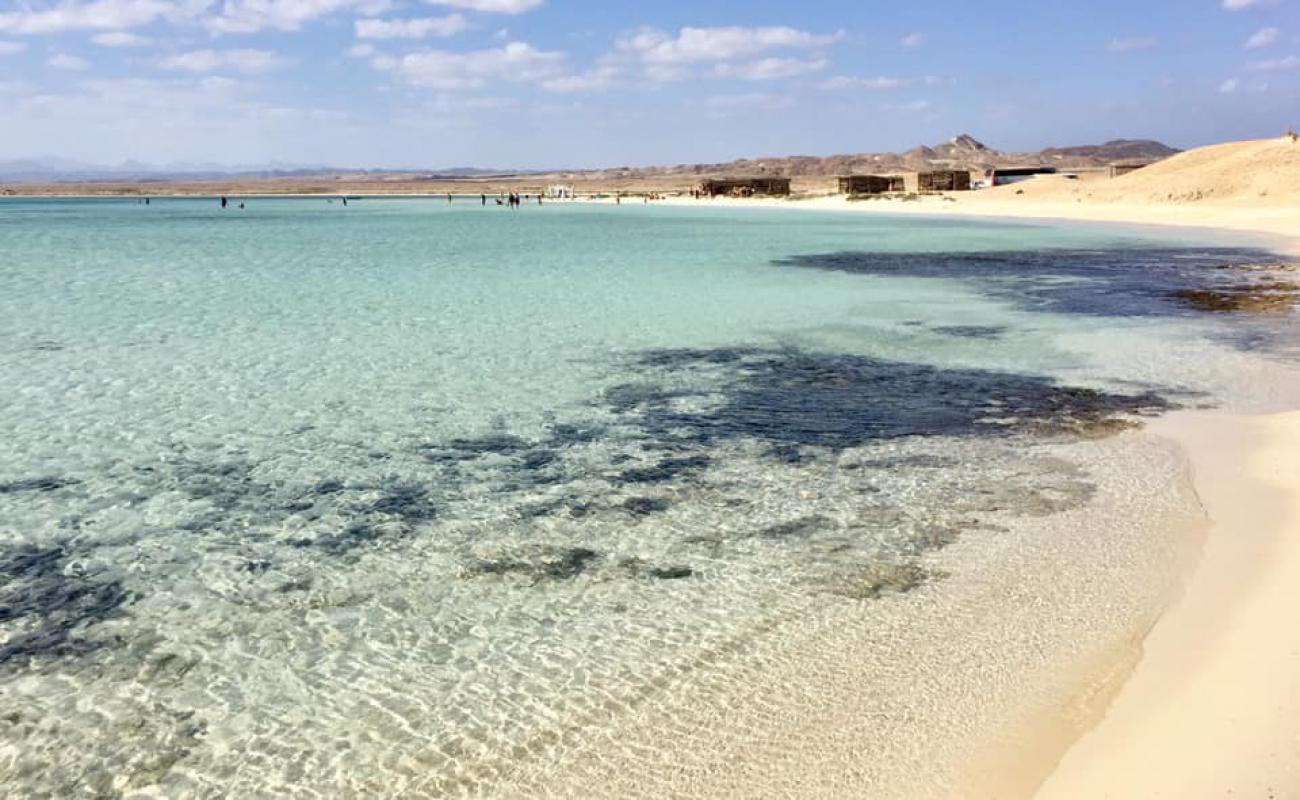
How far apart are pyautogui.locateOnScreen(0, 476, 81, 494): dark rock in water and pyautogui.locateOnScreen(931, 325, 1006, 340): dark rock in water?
15.6 metres

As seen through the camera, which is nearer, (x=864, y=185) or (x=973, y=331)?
(x=973, y=331)

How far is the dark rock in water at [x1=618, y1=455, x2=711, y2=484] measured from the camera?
10023mm

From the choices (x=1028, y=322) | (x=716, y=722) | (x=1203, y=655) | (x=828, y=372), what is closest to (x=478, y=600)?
(x=716, y=722)

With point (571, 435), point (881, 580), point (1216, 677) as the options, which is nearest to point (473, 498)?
point (571, 435)

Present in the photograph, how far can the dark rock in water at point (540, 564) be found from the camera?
7.69 meters

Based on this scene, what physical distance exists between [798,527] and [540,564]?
2447 mm

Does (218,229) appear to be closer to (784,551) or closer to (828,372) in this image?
(828,372)

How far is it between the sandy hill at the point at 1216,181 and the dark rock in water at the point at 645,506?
56636 millimetres

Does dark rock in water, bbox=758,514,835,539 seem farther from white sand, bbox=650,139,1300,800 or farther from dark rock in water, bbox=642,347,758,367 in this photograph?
dark rock in water, bbox=642,347,758,367

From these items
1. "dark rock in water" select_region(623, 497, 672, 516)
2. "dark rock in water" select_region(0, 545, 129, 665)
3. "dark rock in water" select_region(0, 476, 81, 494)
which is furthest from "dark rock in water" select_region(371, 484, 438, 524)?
"dark rock in water" select_region(0, 476, 81, 494)

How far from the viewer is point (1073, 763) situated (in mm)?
4891

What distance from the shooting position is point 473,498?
31.1 feet

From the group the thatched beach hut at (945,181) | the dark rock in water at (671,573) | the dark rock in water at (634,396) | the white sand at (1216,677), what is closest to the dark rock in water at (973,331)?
the white sand at (1216,677)

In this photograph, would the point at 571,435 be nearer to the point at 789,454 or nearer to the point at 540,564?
the point at 789,454
